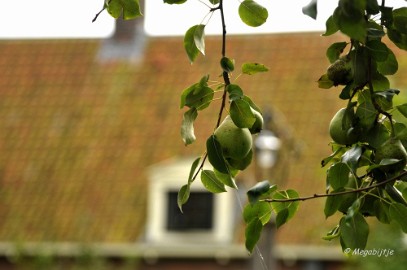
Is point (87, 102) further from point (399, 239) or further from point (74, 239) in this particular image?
point (399, 239)

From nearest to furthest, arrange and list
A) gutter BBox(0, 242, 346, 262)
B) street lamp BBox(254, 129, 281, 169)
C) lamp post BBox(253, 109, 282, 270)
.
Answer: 1. lamp post BBox(253, 109, 282, 270)
2. street lamp BBox(254, 129, 281, 169)
3. gutter BBox(0, 242, 346, 262)

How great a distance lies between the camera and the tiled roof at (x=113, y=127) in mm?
13625

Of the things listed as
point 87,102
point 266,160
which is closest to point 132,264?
point 87,102

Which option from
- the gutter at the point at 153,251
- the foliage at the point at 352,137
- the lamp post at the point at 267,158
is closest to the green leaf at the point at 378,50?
the foliage at the point at 352,137

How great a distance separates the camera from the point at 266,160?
8125 mm

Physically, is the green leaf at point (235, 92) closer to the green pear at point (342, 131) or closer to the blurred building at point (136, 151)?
the green pear at point (342, 131)

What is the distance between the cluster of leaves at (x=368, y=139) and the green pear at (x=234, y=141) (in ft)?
0.31

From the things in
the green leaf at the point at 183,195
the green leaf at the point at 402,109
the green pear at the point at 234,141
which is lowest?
the green leaf at the point at 183,195

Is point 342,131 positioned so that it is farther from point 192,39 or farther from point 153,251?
point 153,251

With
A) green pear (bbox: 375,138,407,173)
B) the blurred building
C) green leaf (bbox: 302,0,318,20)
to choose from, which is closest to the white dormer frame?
the blurred building

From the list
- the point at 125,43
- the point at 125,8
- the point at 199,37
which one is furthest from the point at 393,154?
the point at 125,43

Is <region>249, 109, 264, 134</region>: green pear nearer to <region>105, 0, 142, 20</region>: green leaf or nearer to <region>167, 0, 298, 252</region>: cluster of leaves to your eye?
<region>167, 0, 298, 252</region>: cluster of leaves

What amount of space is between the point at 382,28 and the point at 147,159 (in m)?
13.0

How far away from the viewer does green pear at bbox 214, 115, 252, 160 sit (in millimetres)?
1219
